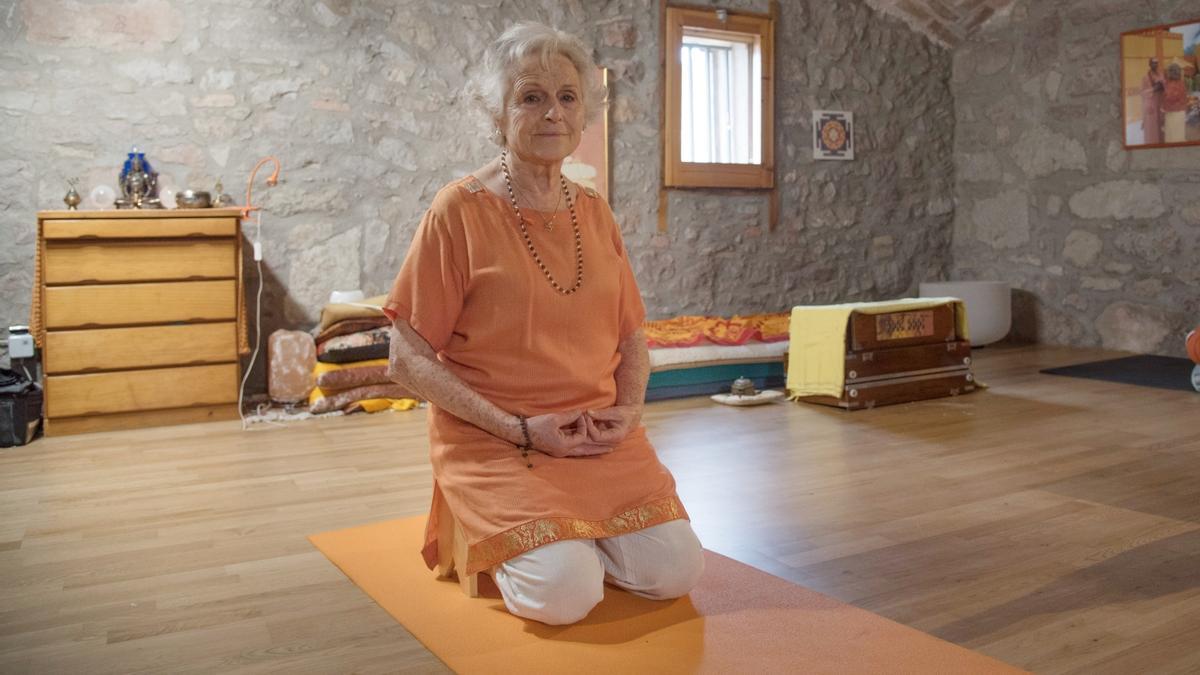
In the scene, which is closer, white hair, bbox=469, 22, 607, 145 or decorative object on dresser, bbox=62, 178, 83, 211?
white hair, bbox=469, 22, 607, 145

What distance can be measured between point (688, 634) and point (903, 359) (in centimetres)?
303

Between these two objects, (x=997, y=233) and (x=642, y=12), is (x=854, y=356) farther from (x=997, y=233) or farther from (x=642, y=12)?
(x=997, y=233)

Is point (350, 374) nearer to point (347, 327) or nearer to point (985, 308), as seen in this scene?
point (347, 327)

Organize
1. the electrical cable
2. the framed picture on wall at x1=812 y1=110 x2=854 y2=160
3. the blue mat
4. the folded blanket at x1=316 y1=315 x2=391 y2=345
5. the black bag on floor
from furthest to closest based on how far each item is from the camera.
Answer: the framed picture on wall at x1=812 y1=110 x2=854 y2=160 → the blue mat → the electrical cable → the folded blanket at x1=316 y1=315 x2=391 y2=345 → the black bag on floor

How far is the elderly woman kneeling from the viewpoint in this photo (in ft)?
6.84

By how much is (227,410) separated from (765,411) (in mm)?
2467

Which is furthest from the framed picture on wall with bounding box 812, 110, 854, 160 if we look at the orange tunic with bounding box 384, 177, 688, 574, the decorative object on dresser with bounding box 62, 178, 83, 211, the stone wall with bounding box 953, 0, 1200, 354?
the orange tunic with bounding box 384, 177, 688, 574

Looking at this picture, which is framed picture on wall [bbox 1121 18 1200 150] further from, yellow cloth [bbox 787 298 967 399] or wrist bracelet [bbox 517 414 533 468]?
wrist bracelet [bbox 517 414 533 468]

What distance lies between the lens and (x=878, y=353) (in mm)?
4641

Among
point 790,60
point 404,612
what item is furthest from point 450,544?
point 790,60

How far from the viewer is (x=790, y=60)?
669 cm

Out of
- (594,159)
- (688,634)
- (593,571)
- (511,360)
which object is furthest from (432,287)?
(594,159)

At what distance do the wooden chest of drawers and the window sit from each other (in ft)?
9.51

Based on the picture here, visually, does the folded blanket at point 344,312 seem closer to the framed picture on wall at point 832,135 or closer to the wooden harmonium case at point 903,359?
the wooden harmonium case at point 903,359
